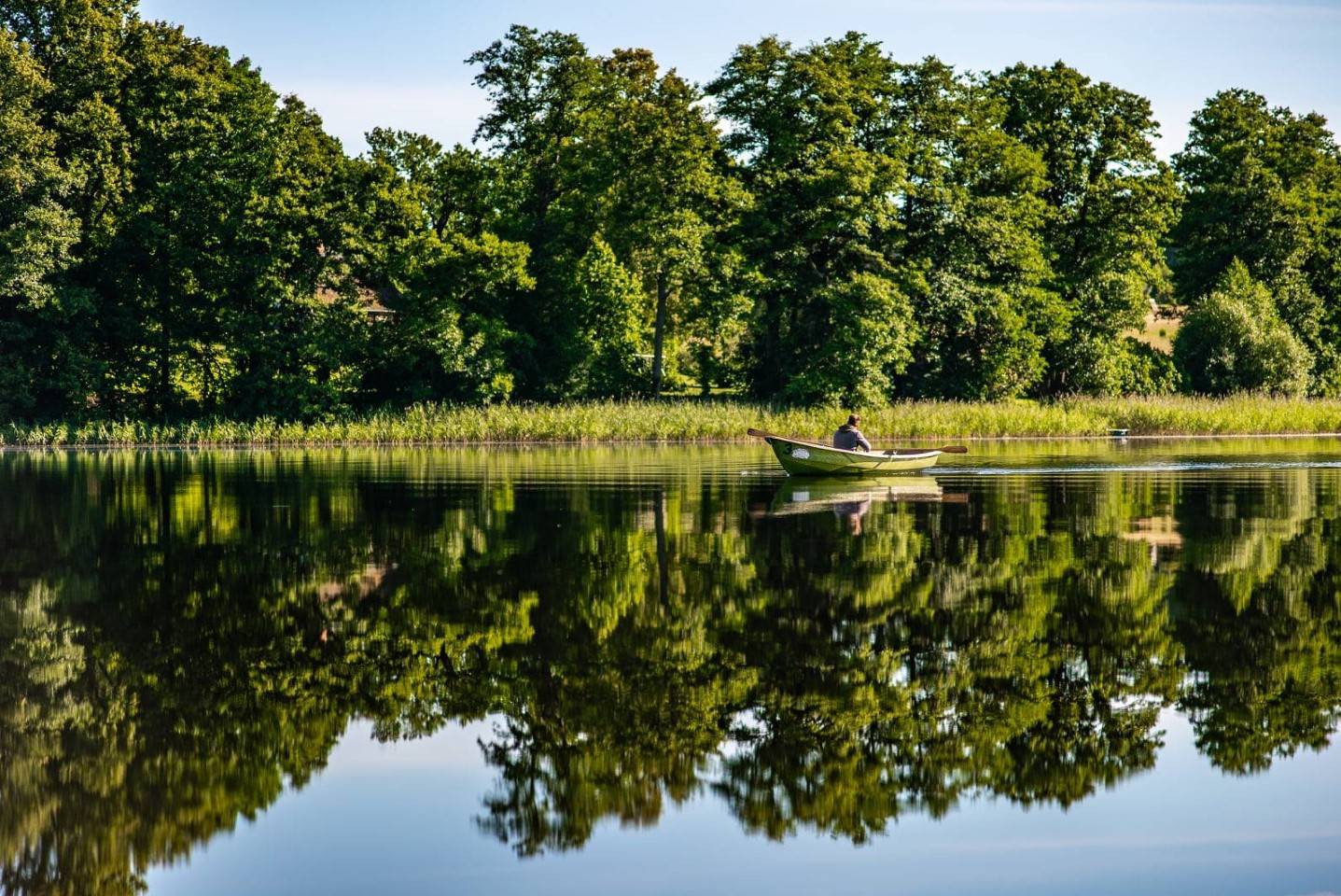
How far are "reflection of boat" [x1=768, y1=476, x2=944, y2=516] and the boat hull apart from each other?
11.6 inches

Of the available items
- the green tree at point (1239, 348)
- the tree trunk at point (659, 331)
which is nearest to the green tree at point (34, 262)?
the tree trunk at point (659, 331)

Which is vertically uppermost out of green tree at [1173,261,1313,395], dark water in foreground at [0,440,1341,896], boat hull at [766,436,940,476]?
green tree at [1173,261,1313,395]

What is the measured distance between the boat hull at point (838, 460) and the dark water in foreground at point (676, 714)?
45.4 ft

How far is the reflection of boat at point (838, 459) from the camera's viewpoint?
3406 centimetres

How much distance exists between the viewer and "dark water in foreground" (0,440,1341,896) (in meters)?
7.12

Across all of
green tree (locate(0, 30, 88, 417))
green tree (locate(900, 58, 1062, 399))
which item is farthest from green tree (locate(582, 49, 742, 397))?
green tree (locate(0, 30, 88, 417))

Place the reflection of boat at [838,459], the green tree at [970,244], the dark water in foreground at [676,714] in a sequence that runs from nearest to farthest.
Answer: the dark water in foreground at [676,714]
the reflection of boat at [838,459]
the green tree at [970,244]

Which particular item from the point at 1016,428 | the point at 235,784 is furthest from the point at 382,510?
the point at 1016,428

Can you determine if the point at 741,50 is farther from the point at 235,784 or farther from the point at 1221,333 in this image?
the point at 235,784

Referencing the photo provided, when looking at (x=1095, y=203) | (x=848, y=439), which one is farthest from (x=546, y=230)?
(x=848, y=439)

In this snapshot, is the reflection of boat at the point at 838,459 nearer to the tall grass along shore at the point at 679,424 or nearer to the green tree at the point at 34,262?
the tall grass along shore at the point at 679,424

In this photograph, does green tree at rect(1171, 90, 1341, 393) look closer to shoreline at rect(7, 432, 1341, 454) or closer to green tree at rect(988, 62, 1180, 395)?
green tree at rect(988, 62, 1180, 395)

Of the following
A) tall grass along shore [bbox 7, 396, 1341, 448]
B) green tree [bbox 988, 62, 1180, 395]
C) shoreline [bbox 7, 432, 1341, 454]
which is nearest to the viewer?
shoreline [bbox 7, 432, 1341, 454]

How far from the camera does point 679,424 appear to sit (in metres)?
60.0
